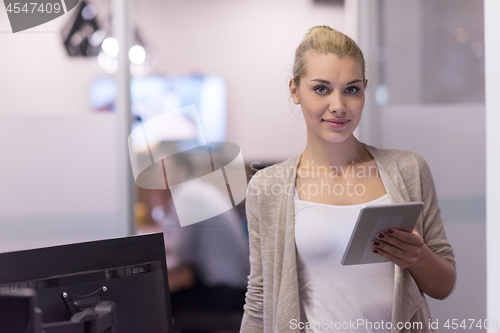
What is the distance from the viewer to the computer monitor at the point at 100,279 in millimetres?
898

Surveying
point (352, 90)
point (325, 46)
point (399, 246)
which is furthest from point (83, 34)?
point (399, 246)

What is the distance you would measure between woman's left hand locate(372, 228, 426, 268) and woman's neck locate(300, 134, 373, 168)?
35 centimetres

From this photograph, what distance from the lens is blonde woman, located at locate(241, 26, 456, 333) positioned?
124 centimetres

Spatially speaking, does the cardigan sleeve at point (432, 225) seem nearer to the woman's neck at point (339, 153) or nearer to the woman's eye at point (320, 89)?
the woman's neck at point (339, 153)

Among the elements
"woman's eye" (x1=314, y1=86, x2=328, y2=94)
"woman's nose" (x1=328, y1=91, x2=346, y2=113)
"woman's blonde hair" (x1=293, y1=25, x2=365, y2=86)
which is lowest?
"woman's nose" (x1=328, y1=91, x2=346, y2=113)

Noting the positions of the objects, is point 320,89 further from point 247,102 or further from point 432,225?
point 247,102

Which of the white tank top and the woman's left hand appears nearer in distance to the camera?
the woman's left hand

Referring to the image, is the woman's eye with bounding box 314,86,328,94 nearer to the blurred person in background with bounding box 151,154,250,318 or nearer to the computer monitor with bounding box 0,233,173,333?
the computer monitor with bounding box 0,233,173,333

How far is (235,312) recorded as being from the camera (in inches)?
87.1

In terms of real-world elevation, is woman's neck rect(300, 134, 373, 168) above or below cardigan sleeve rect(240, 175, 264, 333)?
above

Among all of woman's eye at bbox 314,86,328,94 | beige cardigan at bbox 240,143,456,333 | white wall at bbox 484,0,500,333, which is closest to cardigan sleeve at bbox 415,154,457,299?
beige cardigan at bbox 240,143,456,333

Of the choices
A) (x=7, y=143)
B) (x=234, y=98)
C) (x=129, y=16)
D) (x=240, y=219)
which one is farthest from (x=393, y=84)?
(x=7, y=143)

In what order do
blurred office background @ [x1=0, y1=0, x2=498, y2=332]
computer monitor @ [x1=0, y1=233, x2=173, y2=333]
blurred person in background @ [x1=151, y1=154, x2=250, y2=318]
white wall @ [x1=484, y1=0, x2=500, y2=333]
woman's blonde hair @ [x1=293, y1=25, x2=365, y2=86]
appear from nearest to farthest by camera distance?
white wall @ [x1=484, y1=0, x2=500, y2=333] → computer monitor @ [x1=0, y1=233, x2=173, y2=333] → woman's blonde hair @ [x1=293, y1=25, x2=365, y2=86] → blurred office background @ [x1=0, y1=0, x2=498, y2=332] → blurred person in background @ [x1=151, y1=154, x2=250, y2=318]

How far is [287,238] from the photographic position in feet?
4.34
